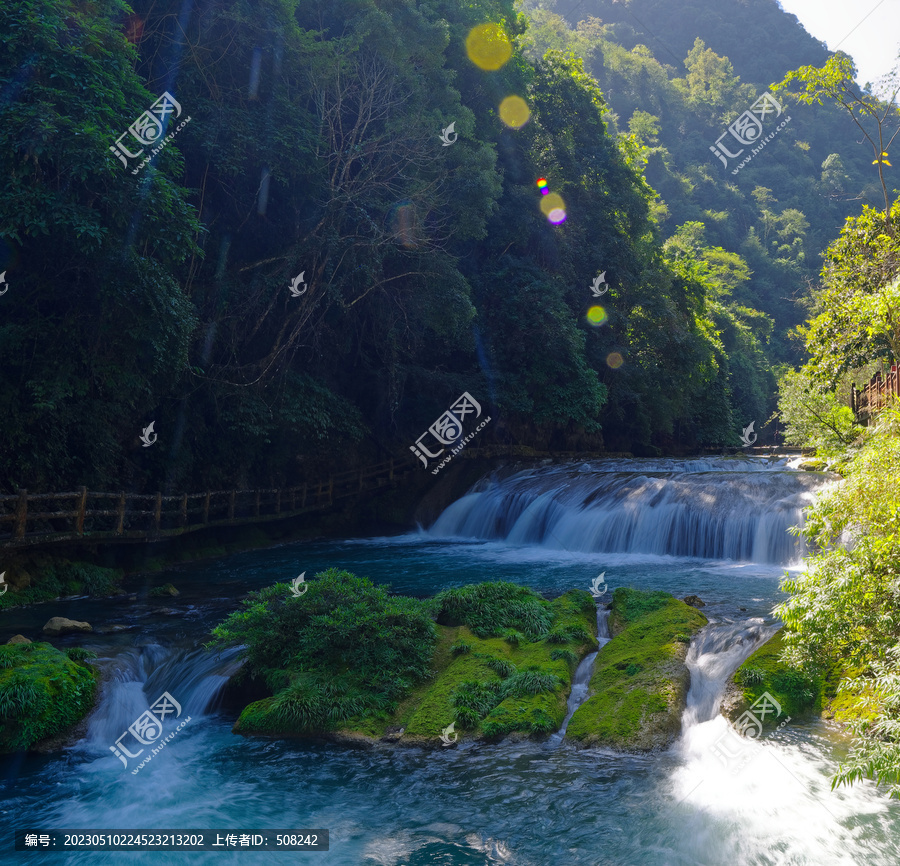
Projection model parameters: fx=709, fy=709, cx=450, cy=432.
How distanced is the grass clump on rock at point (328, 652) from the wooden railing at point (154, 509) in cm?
489

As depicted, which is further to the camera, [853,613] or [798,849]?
[853,613]

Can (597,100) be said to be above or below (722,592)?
above

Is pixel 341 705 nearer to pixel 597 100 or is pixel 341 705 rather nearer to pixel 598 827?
pixel 598 827

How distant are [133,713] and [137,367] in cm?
707

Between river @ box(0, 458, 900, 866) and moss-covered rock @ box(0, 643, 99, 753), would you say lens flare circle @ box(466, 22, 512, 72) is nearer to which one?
river @ box(0, 458, 900, 866)

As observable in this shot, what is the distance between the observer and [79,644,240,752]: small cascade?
681 cm

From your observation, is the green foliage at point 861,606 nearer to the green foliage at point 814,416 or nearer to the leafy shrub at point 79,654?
the leafy shrub at point 79,654

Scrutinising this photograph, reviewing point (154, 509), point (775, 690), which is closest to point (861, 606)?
point (775, 690)

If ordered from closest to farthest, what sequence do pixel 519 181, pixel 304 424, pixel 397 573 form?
pixel 397 573, pixel 304 424, pixel 519 181

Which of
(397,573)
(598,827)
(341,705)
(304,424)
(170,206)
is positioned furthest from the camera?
(304,424)

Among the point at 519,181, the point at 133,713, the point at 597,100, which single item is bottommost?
the point at 133,713

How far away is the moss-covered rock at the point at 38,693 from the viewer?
632cm

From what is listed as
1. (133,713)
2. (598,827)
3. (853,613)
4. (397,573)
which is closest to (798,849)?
(598,827)

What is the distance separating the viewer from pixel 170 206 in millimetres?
10984
